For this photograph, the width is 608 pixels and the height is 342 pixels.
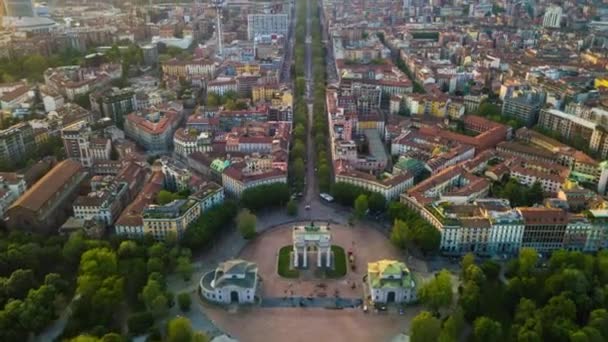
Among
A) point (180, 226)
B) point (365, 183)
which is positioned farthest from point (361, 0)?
point (180, 226)

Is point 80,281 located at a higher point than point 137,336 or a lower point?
higher

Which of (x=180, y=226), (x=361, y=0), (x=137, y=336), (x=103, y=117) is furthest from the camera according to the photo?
(x=361, y=0)

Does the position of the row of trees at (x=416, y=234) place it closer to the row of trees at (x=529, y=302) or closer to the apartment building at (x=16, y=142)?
the row of trees at (x=529, y=302)

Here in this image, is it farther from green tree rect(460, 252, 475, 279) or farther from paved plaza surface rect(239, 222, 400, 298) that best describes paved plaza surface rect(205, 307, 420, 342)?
green tree rect(460, 252, 475, 279)

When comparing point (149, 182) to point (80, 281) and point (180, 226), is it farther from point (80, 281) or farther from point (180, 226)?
point (80, 281)

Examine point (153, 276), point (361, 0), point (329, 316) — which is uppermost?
point (361, 0)
